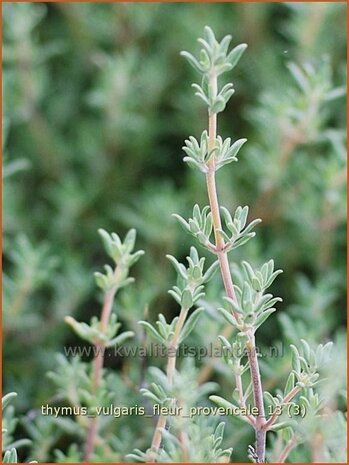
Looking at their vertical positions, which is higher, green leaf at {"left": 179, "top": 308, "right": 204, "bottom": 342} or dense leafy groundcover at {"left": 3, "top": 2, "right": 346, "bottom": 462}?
dense leafy groundcover at {"left": 3, "top": 2, "right": 346, "bottom": 462}

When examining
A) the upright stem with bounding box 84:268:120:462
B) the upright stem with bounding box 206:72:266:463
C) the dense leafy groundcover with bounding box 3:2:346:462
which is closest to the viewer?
the upright stem with bounding box 206:72:266:463

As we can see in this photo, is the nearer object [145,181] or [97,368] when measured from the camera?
[97,368]

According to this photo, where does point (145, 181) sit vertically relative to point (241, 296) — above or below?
above

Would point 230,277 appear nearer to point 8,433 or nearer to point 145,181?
point 8,433

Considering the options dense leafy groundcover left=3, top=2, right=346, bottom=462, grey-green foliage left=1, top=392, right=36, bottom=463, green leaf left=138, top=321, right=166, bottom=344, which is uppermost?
dense leafy groundcover left=3, top=2, right=346, bottom=462

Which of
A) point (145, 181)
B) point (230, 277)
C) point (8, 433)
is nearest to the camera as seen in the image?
point (230, 277)

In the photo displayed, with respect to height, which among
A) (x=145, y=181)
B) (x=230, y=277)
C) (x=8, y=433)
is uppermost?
(x=145, y=181)

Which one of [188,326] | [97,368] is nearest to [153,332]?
[188,326]

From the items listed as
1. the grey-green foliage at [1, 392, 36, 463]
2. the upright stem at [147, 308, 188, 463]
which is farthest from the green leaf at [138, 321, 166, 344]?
the grey-green foliage at [1, 392, 36, 463]

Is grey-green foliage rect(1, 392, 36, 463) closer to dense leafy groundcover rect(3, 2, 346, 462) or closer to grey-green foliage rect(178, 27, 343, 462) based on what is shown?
dense leafy groundcover rect(3, 2, 346, 462)

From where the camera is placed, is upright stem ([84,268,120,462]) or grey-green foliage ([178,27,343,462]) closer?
grey-green foliage ([178,27,343,462])
